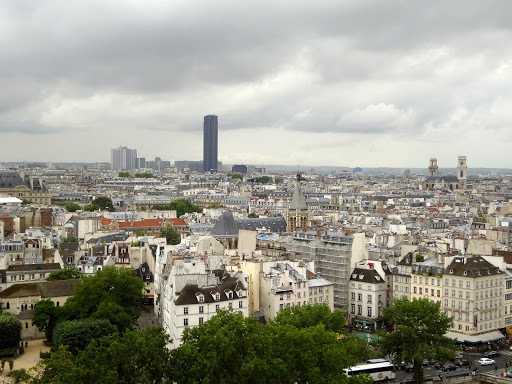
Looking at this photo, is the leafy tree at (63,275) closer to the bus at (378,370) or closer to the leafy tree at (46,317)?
the leafy tree at (46,317)

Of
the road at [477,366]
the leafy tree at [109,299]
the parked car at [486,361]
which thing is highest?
the leafy tree at [109,299]

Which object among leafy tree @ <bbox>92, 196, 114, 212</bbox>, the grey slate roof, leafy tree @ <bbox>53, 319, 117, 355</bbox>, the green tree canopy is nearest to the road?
the green tree canopy

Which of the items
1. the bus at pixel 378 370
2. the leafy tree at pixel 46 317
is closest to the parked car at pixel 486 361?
the bus at pixel 378 370

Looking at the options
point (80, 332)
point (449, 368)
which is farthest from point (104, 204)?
point (449, 368)

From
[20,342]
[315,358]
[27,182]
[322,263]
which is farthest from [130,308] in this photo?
[27,182]

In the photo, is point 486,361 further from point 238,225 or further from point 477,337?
point 238,225

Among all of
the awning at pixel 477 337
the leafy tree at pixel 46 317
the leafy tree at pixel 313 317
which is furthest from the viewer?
the awning at pixel 477 337

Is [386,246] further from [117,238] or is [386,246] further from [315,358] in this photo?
[315,358]
